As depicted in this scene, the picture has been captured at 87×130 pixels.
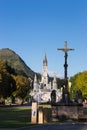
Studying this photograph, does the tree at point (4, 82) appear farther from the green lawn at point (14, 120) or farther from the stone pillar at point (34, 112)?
the stone pillar at point (34, 112)

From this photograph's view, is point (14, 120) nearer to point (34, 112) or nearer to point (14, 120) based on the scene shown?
point (14, 120)

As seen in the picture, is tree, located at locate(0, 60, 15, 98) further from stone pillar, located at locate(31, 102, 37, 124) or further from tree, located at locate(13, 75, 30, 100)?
stone pillar, located at locate(31, 102, 37, 124)

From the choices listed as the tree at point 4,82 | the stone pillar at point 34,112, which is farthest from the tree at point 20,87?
the stone pillar at point 34,112

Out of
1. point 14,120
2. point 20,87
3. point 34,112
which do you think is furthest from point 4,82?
point 34,112

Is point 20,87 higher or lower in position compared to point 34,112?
higher

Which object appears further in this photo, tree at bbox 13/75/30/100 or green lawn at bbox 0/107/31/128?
tree at bbox 13/75/30/100

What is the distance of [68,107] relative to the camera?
45438mm

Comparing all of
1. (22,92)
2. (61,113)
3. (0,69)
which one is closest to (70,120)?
(61,113)

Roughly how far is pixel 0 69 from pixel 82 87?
49.2 m

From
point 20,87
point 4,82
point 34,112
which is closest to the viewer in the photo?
point 34,112

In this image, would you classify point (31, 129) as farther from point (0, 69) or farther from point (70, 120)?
point (0, 69)

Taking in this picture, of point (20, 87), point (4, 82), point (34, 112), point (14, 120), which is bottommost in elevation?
point (14, 120)

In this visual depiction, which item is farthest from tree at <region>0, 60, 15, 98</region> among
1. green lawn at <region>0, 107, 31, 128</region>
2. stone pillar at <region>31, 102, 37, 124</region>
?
stone pillar at <region>31, 102, 37, 124</region>

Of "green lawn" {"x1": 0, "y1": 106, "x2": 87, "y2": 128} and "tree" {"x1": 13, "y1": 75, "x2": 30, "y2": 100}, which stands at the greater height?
"tree" {"x1": 13, "y1": 75, "x2": 30, "y2": 100}
